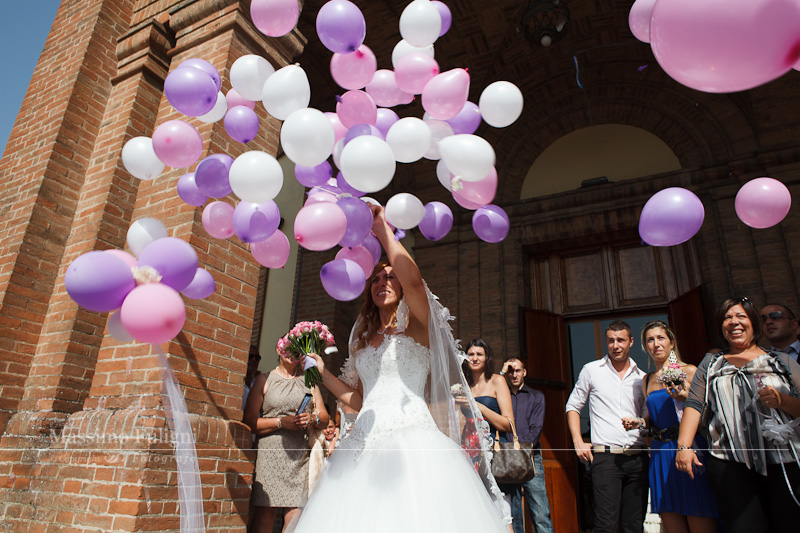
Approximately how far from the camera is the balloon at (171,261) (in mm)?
2277

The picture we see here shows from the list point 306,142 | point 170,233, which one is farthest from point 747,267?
point 170,233

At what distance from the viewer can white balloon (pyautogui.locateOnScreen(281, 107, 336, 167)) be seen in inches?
93.4

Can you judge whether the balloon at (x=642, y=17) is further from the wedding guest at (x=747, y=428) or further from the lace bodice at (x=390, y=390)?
the lace bodice at (x=390, y=390)

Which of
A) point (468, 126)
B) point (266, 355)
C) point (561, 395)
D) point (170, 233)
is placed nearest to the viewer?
point (468, 126)

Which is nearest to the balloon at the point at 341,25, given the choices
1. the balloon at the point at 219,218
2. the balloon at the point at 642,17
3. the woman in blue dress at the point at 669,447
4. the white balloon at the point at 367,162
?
the white balloon at the point at 367,162

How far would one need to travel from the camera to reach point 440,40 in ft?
25.3

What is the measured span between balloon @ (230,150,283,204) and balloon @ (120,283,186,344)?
0.63 m

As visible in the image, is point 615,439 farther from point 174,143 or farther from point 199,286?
point 174,143

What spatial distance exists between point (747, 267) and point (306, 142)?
234 inches

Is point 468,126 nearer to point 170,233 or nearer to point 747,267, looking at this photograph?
point 170,233

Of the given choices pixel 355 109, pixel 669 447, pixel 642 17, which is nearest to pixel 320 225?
pixel 355 109

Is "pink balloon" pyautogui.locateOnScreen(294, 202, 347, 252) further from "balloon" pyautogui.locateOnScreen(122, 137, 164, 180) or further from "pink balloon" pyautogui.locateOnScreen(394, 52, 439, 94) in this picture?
"balloon" pyautogui.locateOnScreen(122, 137, 164, 180)

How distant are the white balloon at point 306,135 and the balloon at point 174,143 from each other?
762mm

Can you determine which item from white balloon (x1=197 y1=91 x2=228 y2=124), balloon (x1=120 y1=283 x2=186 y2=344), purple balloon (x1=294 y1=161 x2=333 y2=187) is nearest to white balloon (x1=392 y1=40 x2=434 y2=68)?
purple balloon (x1=294 y1=161 x2=333 y2=187)
